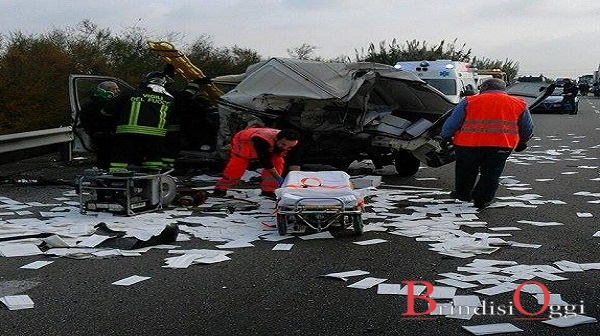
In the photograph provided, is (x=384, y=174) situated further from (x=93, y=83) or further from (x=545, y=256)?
(x=545, y=256)

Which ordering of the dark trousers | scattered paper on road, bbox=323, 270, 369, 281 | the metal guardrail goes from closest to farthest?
scattered paper on road, bbox=323, 270, 369, 281, the dark trousers, the metal guardrail

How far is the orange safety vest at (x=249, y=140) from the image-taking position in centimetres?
972

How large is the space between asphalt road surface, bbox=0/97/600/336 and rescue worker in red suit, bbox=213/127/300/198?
1299 millimetres

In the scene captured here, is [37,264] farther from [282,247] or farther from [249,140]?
[249,140]

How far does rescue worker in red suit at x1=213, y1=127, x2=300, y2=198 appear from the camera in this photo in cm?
960

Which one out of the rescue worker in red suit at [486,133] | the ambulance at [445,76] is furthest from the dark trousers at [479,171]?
the ambulance at [445,76]

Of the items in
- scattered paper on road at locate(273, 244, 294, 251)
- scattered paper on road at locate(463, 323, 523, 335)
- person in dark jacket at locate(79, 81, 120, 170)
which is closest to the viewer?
scattered paper on road at locate(463, 323, 523, 335)

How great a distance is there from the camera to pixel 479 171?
393 inches

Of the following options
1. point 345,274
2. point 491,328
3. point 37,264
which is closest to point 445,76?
point 345,274

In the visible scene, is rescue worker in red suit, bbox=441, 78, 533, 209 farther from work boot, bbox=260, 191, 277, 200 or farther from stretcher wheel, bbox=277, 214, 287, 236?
stretcher wheel, bbox=277, 214, 287, 236

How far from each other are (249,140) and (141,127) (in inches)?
53.3

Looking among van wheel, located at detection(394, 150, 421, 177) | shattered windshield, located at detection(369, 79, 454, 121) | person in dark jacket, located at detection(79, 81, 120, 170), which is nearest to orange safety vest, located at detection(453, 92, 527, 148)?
shattered windshield, located at detection(369, 79, 454, 121)

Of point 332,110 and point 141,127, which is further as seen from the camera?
point 332,110

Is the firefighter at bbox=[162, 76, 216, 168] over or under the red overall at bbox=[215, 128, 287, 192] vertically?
over
